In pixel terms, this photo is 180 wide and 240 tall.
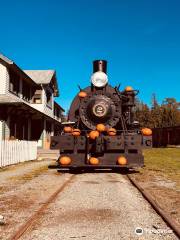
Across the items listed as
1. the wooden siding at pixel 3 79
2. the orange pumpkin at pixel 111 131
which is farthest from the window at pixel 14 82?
the orange pumpkin at pixel 111 131

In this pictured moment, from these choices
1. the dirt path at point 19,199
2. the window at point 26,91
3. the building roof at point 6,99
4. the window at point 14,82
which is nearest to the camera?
the dirt path at point 19,199

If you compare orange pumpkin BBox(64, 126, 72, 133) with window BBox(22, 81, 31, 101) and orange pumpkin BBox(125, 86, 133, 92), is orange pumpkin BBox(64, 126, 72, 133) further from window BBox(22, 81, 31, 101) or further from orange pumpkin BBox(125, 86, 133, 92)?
window BBox(22, 81, 31, 101)

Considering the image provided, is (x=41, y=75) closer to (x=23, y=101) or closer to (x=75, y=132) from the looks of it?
(x=23, y=101)

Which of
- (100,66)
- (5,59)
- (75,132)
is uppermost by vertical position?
(5,59)

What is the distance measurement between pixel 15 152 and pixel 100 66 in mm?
5856

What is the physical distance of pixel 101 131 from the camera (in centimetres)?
1048

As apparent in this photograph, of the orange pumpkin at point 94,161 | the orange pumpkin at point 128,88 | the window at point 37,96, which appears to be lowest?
the orange pumpkin at point 94,161

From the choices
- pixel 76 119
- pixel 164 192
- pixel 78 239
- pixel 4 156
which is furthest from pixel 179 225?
pixel 4 156

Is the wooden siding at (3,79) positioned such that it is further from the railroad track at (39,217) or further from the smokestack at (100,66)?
the railroad track at (39,217)

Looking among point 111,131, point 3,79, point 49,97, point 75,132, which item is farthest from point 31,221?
point 49,97

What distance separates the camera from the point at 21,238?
11.9 feet

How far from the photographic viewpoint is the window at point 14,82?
2194 centimetres

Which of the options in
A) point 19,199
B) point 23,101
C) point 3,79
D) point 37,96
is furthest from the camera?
point 37,96

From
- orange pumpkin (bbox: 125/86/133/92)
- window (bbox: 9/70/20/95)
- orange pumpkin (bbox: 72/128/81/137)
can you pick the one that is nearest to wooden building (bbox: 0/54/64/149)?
window (bbox: 9/70/20/95)
